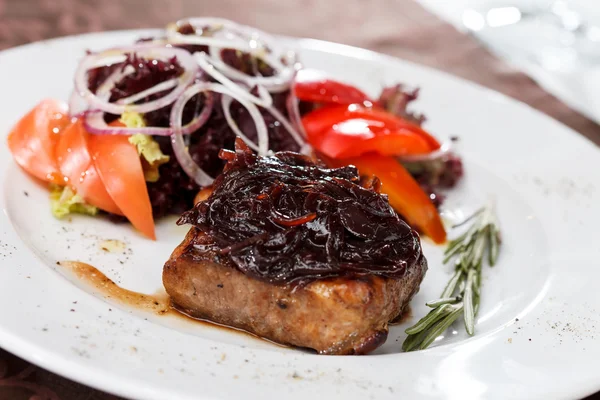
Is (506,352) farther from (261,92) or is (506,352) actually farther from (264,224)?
(261,92)

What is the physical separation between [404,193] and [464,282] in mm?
1032

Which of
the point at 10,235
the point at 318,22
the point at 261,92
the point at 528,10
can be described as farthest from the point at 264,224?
the point at 528,10

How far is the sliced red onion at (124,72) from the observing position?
4.58 meters

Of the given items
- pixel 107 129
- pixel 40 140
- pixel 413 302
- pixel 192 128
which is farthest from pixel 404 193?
pixel 40 140

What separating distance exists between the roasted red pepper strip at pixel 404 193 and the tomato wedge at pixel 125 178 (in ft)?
4.58

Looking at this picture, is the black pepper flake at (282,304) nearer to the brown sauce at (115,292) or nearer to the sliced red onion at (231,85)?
the brown sauce at (115,292)

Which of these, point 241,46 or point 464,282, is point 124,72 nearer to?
point 241,46

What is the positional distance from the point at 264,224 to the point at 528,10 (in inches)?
265

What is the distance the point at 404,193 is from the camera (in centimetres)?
492

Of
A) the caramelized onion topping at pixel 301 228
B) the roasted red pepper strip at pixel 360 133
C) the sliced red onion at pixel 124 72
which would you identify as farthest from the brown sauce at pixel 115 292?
the roasted red pepper strip at pixel 360 133

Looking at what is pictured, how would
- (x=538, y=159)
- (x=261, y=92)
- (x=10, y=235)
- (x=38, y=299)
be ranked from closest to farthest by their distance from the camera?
(x=38, y=299) → (x=10, y=235) → (x=261, y=92) → (x=538, y=159)

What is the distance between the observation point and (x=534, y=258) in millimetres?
4379

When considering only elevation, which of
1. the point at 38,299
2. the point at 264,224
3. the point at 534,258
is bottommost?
the point at 534,258

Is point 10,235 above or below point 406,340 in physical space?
above
